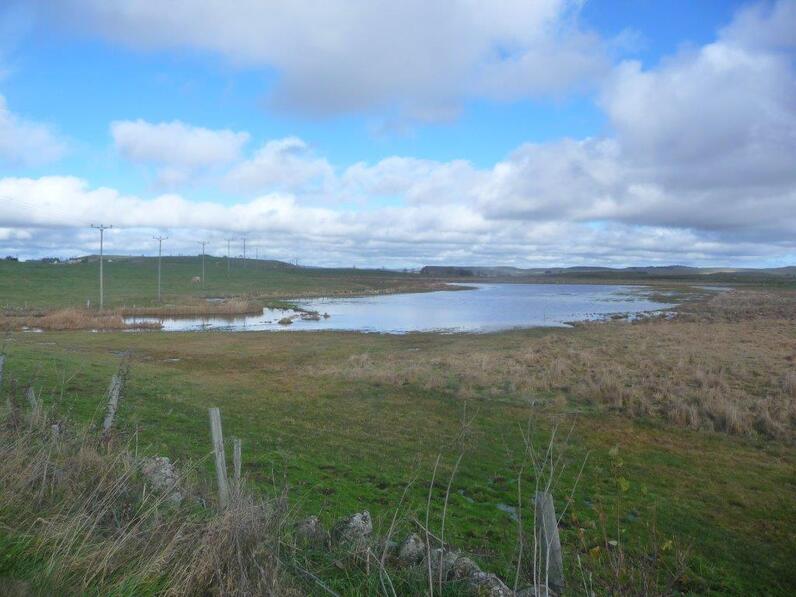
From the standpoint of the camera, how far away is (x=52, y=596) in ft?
12.3

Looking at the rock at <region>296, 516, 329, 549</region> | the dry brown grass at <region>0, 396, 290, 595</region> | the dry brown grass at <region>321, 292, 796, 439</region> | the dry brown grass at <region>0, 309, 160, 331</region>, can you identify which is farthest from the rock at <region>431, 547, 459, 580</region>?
the dry brown grass at <region>0, 309, 160, 331</region>

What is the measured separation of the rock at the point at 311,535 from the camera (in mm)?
5680

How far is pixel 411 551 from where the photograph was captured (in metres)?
5.64

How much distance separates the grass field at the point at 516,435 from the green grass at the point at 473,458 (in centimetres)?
5

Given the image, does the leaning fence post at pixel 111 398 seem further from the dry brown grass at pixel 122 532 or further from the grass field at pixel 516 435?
the dry brown grass at pixel 122 532

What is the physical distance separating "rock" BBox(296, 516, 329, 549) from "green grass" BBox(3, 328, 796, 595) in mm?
729

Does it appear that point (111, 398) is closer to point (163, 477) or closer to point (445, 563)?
point (163, 477)

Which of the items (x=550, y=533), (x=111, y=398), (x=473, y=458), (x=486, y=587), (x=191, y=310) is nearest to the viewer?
(x=550, y=533)

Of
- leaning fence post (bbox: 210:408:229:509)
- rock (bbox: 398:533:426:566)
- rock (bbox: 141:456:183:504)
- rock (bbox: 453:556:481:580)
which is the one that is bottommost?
rock (bbox: 398:533:426:566)

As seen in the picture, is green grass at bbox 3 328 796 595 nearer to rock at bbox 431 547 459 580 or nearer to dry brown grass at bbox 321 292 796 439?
rock at bbox 431 547 459 580

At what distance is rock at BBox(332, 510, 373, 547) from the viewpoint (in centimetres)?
571

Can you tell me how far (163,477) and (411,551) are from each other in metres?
3.10

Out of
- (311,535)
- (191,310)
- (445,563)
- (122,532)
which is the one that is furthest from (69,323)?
(445,563)

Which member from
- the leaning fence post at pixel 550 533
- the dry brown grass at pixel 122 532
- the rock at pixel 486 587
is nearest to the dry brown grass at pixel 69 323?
the dry brown grass at pixel 122 532
